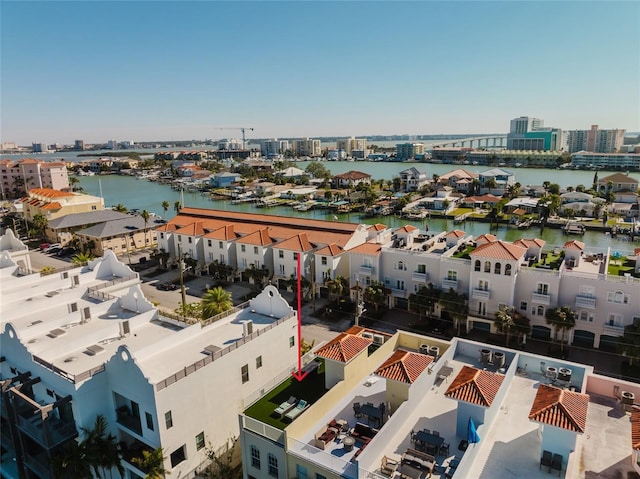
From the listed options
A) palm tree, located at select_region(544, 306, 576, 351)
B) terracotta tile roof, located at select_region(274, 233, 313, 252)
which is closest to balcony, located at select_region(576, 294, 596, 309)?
palm tree, located at select_region(544, 306, 576, 351)

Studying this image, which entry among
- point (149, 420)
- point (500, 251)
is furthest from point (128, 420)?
point (500, 251)

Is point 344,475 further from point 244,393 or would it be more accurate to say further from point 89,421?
point 89,421

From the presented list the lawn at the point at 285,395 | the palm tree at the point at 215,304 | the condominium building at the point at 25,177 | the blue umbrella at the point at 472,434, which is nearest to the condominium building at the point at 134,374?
the lawn at the point at 285,395

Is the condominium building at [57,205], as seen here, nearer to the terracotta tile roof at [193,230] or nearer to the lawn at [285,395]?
the terracotta tile roof at [193,230]

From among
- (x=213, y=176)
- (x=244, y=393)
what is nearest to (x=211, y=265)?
(x=244, y=393)

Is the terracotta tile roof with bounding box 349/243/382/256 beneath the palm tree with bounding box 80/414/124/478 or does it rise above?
above

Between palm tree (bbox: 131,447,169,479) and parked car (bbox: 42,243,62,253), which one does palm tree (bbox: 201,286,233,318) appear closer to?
palm tree (bbox: 131,447,169,479)

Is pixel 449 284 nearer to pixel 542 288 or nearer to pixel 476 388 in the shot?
pixel 542 288
